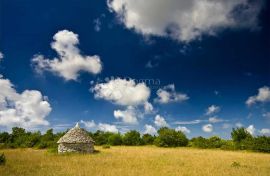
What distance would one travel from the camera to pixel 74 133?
34.9 metres

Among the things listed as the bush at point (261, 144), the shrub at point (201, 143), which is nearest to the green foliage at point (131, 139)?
the shrub at point (201, 143)

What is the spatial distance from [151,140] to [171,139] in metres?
8.95

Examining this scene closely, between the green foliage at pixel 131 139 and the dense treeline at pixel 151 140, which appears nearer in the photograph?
the dense treeline at pixel 151 140

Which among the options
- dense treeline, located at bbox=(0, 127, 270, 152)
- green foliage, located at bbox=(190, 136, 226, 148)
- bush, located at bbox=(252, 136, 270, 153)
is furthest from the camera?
green foliage, located at bbox=(190, 136, 226, 148)

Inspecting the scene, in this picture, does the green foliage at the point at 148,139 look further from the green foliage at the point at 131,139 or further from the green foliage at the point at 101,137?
the green foliage at the point at 101,137

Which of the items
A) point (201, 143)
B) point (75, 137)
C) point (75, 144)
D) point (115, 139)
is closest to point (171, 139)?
point (201, 143)

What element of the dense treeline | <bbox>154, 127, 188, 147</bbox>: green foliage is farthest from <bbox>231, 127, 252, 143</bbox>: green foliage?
<bbox>154, 127, 188, 147</bbox>: green foliage

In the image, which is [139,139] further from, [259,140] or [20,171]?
[20,171]

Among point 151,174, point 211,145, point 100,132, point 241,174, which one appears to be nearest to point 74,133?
point 151,174

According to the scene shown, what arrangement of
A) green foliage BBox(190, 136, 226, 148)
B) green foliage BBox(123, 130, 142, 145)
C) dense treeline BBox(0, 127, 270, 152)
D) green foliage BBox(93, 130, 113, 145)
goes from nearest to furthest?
1. dense treeline BBox(0, 127, 270, 152)
2. green foliage BBox(190, 136, 226, 148)
3. green foliage BBox(123, 130, 142, 145)
4. green foliage BBox(93, 130, 113, 145)

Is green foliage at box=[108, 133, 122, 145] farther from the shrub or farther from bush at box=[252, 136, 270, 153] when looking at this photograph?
bush at box=[252, 136, 270, 153]

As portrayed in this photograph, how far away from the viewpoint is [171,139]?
5278cm

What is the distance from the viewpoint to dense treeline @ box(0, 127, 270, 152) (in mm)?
44938

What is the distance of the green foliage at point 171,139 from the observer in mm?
52750
